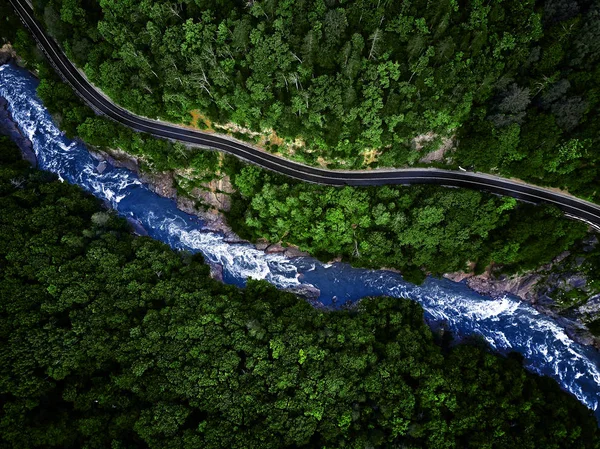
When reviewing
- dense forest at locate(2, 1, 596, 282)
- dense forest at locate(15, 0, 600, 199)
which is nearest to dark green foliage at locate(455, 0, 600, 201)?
dense forest at locate(15, 0, 600, 199)

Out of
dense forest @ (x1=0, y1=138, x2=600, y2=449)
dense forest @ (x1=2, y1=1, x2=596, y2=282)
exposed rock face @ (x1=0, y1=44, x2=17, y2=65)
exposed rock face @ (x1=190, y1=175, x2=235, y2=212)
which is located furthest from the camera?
exposed rock face @ (x1=0, y1=44, x2=17, y2=65)

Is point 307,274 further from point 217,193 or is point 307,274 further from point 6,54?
point 6,54

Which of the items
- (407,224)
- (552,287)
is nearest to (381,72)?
(407,224)

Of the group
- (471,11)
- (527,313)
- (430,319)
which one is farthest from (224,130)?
(527,313)

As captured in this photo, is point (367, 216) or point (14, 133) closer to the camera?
point (367, 216)

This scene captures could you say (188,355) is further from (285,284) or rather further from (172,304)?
(285,284)

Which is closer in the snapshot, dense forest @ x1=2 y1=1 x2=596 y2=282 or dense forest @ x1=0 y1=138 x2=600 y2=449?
dense forest @ x1=0 y1=138 x2=600 y2=449

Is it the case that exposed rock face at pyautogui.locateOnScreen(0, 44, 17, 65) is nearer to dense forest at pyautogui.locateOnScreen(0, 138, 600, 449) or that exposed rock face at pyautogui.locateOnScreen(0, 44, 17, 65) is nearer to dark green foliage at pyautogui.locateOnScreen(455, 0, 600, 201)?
dense forest at pyautogui.locateOnScreen(0, 138, 600, 449)
